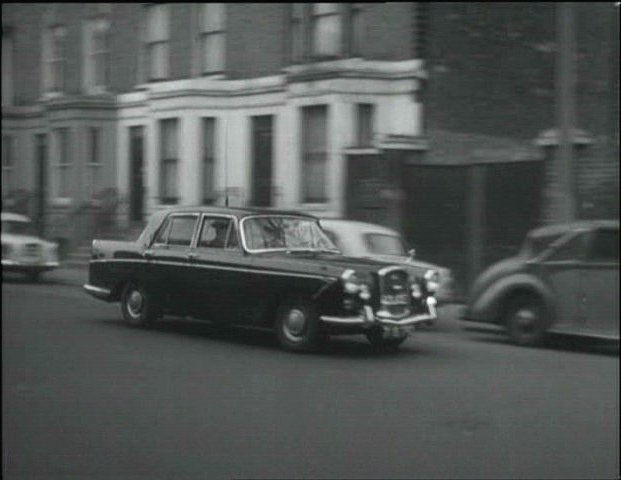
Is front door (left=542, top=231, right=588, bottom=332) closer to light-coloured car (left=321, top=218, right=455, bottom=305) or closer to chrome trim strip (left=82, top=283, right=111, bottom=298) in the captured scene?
light-coloured car (left=321, top=218, right=455, bottom=305)

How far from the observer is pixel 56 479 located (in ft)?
10.3

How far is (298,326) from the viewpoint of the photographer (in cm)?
197

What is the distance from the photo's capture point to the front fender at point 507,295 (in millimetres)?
2496

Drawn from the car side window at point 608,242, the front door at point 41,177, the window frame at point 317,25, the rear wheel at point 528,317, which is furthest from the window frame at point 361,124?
the car side window at point 608,242

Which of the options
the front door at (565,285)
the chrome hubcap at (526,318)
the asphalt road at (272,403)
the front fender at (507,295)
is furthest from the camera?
the front door at (565,285)

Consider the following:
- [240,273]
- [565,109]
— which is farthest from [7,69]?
[565,109]

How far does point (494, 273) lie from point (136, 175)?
0.80 meters

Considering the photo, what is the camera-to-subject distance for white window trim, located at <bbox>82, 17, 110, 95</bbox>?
183 centimetres

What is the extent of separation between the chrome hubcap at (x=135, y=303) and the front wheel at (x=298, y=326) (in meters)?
0.30

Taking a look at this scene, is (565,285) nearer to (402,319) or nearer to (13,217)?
(402,319)

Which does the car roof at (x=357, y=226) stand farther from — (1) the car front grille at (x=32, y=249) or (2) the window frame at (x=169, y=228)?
(1) the car front grille at (x=32, y=249)

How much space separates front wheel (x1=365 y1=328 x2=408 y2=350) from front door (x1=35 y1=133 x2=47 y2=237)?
0.61 m

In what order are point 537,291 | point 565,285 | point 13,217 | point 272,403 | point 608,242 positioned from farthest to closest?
1. point 608,242
2. point 272,403
3. point 565,285
4. point 537,291
5. point 13,217

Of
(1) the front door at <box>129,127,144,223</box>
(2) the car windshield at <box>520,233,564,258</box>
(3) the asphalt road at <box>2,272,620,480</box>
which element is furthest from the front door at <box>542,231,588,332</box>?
(1) the front door at <box>129,127,144,223</box>
